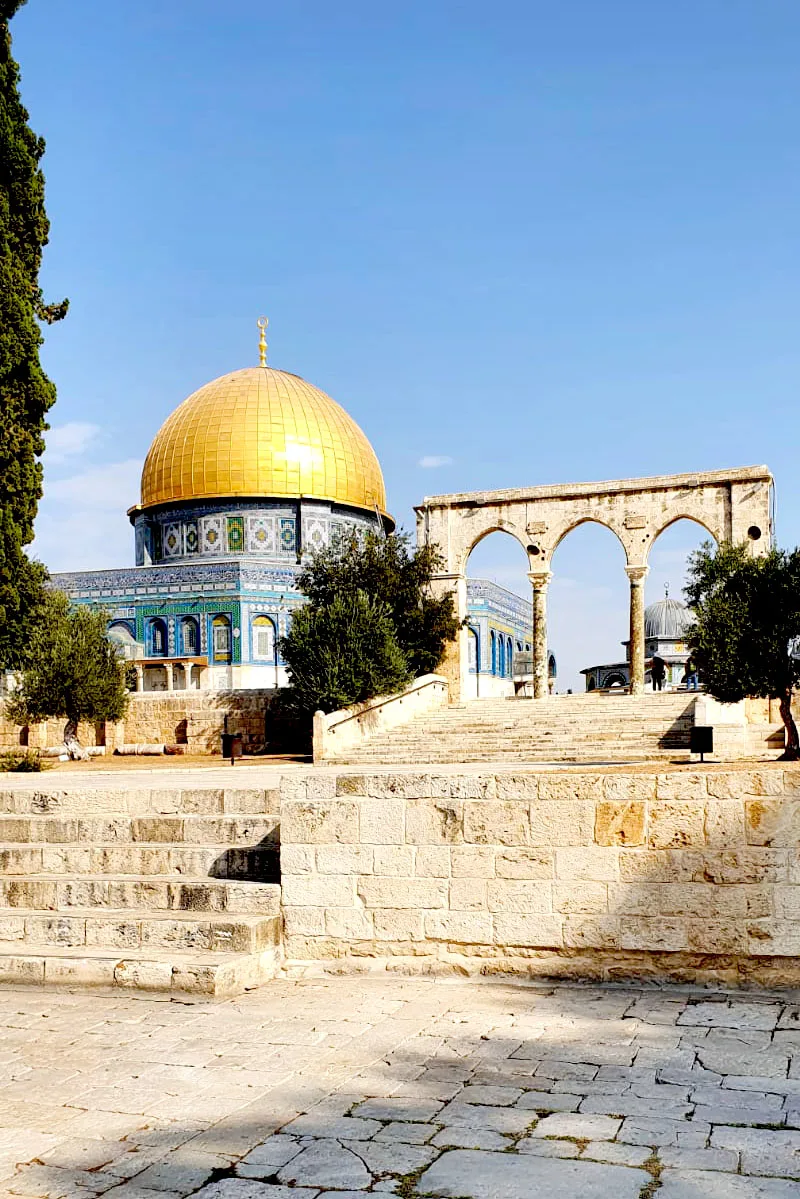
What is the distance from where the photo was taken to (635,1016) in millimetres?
5246

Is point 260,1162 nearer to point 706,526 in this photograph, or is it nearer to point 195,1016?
point 195,1016

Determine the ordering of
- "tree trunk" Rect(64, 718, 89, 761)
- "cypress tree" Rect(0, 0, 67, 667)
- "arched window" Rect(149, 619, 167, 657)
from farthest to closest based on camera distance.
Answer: "arched window" Rect(149, 619, 167, 657) < "tree trunk" Rect(64, 718, 89, 761) < "cypress tree" Rect(0, 0, 67, 667)

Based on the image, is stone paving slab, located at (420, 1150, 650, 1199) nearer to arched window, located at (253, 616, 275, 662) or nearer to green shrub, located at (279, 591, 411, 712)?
green shrub, located at (279, 591, 411, 712)

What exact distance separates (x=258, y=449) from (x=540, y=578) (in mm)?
18775

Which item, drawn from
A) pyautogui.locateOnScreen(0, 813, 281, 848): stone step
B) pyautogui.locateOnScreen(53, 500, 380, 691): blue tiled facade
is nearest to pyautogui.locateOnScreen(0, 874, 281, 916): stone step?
pyautogui.locateOnScreen(0, 813, 281, 848): stone step

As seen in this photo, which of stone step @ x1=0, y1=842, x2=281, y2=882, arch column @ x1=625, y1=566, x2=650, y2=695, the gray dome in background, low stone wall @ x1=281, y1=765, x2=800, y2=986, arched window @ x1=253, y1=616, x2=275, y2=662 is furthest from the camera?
the gray dome in background

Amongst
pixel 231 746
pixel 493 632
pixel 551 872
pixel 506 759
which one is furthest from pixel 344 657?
pixel 493 632

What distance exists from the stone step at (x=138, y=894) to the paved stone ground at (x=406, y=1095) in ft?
2.78

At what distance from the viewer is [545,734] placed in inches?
763

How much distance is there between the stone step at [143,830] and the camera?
7.55 m

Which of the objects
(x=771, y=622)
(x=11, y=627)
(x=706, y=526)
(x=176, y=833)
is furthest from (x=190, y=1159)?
(x=706, y=526)

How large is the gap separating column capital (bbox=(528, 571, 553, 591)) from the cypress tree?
14.0 meters

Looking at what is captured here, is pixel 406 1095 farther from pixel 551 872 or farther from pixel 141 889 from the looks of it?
pixel 141 889

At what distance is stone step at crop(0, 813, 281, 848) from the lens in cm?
755
